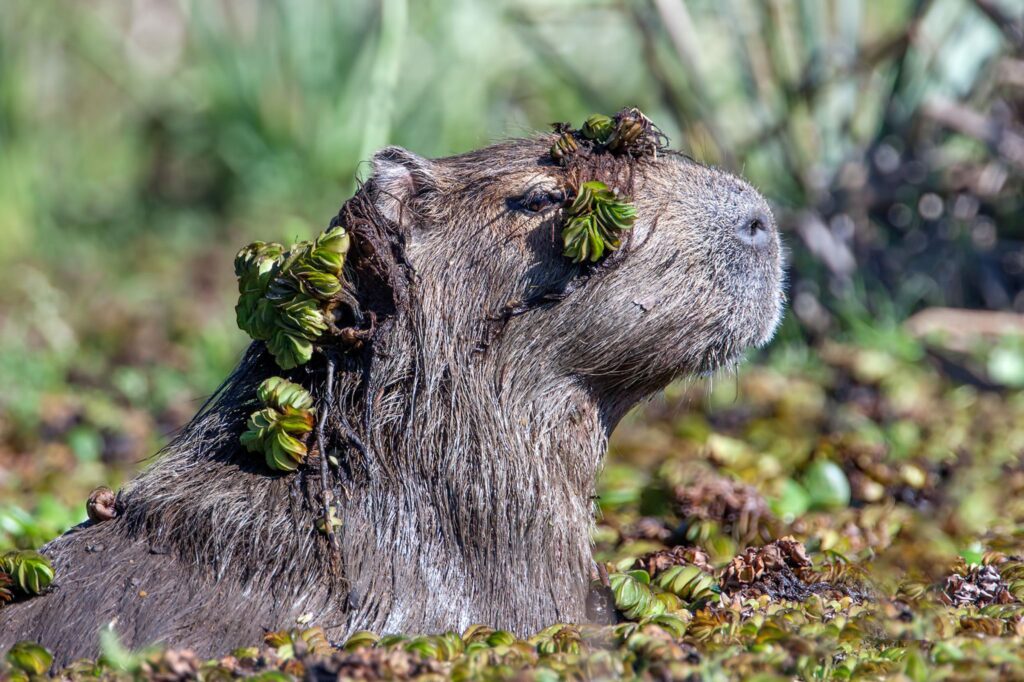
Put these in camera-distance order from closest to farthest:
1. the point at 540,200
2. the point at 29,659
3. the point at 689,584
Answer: the point at 29,659 → the point at 540,200 → the point at 689,584

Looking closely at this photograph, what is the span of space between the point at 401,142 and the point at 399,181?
5.87 meters

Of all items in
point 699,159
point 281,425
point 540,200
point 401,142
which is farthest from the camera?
point 401,142

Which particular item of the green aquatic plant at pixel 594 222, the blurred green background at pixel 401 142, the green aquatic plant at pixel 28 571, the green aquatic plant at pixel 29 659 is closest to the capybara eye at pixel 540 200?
the green aquatic plant at pixel 594 222

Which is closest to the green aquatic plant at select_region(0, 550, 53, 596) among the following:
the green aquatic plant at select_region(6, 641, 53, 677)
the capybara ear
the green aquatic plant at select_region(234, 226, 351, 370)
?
the green aquatic plant at select_region(6, 641, 53, 677)

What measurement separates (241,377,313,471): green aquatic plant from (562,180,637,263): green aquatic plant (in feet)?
2.71

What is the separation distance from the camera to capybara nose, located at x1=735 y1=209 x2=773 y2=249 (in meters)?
3.60

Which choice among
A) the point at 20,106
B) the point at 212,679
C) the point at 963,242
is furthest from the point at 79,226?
the point at 212,679

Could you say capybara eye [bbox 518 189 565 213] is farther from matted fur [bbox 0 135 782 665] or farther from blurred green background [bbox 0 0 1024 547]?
blurred green background [bbox 0 0 1024 547]

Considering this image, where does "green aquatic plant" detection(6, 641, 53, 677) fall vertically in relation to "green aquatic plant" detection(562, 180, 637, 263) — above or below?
below

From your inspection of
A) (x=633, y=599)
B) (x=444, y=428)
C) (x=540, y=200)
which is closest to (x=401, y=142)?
(x=540, y=200)

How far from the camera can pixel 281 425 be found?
3.34m

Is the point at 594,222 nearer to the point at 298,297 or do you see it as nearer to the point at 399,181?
the point at 399,181

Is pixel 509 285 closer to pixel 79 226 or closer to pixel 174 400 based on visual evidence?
pixel 174 400

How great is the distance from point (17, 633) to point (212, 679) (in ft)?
2.61
